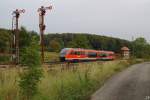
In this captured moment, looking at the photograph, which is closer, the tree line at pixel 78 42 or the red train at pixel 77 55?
the red train at pixel 77 55

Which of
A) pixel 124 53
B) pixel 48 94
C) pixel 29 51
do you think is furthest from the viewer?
pixel 124 53

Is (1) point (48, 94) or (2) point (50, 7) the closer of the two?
(1) point (48, 94)

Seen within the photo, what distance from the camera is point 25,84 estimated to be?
12.2 m

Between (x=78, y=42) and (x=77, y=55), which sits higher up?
(x=78, y=42)

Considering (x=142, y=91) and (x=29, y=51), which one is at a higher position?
(x=29, y=51)

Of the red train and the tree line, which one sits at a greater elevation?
the tree line

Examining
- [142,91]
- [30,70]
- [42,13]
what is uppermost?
[42,13]

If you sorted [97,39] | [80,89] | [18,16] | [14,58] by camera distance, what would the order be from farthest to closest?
1. [97,39]
2. [18,16]
3. [14,58]
4. [80,89]

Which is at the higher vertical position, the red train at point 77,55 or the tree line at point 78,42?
the tree line at point 78,42

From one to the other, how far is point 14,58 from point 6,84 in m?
33.4

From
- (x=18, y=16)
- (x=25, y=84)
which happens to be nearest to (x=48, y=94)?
(x=25, y=84)

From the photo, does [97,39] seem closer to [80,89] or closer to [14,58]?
[14,58]

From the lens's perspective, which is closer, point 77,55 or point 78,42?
point 77,55

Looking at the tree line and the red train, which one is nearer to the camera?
the red train
